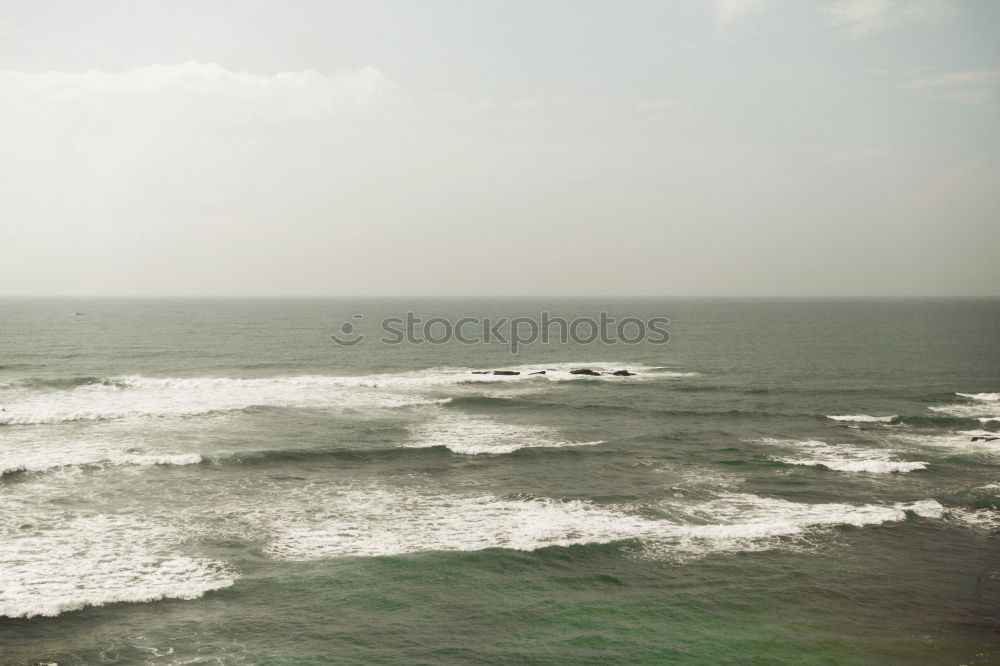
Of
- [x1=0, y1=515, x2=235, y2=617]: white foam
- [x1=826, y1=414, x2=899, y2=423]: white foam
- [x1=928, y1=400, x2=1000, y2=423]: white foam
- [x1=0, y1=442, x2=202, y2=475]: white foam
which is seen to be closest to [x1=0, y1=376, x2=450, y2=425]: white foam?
[x1=0, y1=442, x2=202, y2=475]: white foam

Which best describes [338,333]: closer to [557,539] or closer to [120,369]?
[120,369]

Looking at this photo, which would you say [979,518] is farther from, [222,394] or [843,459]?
[222,394]

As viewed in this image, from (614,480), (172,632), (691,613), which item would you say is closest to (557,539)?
(691,613)

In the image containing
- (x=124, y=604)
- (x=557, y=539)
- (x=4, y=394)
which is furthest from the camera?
(x=4, y=394)

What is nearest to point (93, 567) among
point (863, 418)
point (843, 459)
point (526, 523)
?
point (526, 523)

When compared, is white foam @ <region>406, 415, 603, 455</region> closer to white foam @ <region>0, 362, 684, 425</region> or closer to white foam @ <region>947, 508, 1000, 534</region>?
white foam @ <region>0, 362, 684, 425</region>

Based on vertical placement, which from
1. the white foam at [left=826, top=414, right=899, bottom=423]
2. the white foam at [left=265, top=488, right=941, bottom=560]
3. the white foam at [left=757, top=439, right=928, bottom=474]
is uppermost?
the white foam at [left=826, top=414, right=899, bottom=423]
